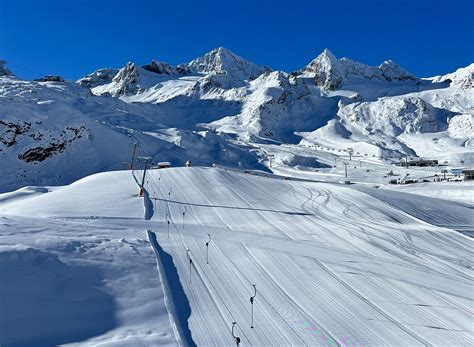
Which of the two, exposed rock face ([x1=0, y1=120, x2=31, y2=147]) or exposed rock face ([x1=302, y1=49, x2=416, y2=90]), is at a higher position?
exposed rock face ([x1=302, y1=49, x2=416, y2=90])

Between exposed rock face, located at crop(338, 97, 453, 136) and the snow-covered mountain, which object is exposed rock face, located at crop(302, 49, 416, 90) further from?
exposed rock face, located at crop(338, 97, 453, 136)

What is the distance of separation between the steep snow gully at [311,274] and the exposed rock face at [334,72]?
156817mm

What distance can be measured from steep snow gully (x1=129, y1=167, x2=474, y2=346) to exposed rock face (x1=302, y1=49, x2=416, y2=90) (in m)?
157

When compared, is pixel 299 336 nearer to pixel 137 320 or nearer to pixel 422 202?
pixel 137 320

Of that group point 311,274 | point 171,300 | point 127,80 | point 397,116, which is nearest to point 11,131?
point 171,300

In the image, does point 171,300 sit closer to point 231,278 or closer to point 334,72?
point 231,278

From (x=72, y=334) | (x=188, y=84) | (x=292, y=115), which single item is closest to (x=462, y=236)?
(x=72, y=334)

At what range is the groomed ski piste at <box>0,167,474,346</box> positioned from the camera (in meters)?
10.1

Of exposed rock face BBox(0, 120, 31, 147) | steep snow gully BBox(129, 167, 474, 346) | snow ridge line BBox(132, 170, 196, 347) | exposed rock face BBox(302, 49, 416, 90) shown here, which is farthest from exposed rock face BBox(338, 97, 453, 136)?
snow ridge line BBox(132, 170, 196, 347)

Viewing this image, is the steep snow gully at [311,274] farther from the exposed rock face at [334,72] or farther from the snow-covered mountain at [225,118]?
the exposed rock face at [334,72]

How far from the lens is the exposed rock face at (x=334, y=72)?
176 meters

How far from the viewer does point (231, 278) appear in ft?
45.4

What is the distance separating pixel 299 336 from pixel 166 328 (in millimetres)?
3230

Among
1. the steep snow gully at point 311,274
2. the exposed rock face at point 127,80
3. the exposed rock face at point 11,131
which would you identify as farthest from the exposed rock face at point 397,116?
the steep snow gully at point 311,274
